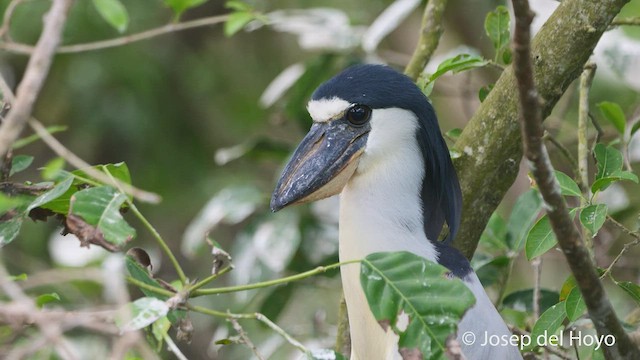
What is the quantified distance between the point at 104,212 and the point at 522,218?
121 cm

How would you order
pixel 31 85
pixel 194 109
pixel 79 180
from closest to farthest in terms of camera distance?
pixel 31 85
pixel 79 180
pixel 194 109

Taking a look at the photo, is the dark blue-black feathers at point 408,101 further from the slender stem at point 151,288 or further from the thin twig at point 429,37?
the slender stem at point 151,288

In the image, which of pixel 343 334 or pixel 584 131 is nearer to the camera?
pixel 584 131

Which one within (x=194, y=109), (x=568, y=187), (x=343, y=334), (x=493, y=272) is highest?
(x=568, y=187)

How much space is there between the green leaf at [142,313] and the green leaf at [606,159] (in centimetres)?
90

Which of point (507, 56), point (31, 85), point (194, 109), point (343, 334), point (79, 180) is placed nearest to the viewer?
point (31, 85)

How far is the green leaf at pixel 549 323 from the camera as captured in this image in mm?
1752

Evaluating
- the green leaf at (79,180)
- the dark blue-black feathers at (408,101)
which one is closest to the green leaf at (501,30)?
the dark blue-black feathers at (408,101)

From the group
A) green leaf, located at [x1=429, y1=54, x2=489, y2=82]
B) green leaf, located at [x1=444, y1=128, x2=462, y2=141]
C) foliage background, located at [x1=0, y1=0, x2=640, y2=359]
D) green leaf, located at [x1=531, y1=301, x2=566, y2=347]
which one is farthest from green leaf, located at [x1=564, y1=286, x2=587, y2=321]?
foliage background, located at [x1=0, y1=0, x2=640, y2=359]

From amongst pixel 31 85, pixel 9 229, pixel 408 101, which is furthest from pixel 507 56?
pixel 31 85

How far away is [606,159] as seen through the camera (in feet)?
5.89

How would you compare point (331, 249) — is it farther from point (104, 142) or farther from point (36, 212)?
point (104, 142)

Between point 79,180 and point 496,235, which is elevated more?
point 79,180

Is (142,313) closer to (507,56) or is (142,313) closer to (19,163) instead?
(19,163)
